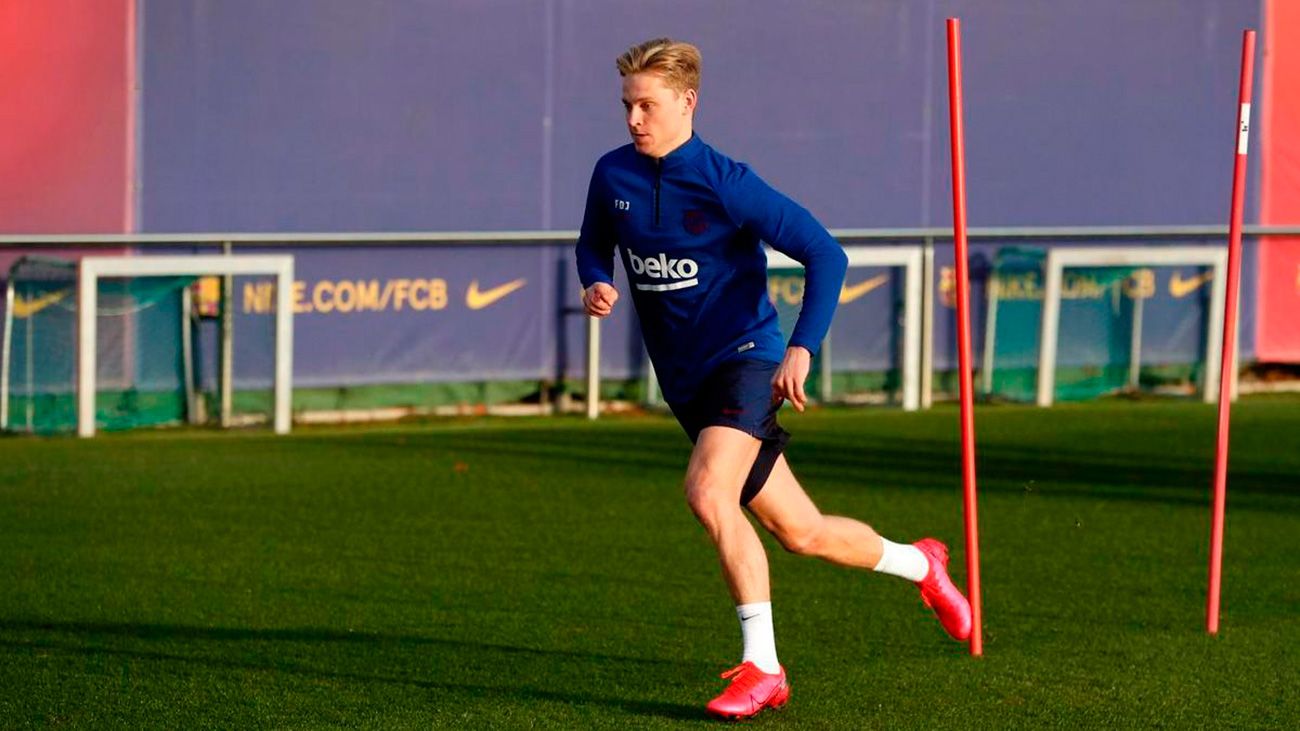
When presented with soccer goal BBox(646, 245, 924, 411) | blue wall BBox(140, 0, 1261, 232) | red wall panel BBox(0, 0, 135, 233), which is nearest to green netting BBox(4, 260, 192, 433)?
red wall panel BBox(0, 0, 135, 233)

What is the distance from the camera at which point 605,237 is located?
276 inches

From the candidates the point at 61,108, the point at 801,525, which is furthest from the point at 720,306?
the point at 61,108

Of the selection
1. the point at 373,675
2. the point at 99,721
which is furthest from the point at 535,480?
the point at 99,721

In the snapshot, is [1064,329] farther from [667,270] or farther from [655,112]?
[655,112]

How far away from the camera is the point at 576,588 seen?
9.05 m

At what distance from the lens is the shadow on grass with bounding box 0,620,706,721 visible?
22.4ft

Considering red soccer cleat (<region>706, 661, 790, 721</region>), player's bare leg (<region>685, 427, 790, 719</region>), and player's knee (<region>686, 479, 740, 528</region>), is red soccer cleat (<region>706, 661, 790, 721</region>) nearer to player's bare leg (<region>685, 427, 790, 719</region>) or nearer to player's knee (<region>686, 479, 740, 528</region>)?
player's bare leg (<region>685, 427, 790, 719</region>)

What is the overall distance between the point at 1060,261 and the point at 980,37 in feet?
7.48

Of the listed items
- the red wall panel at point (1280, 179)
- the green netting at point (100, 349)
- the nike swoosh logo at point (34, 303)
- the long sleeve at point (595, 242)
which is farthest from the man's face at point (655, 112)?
the red wall panel at point (1280, 179)

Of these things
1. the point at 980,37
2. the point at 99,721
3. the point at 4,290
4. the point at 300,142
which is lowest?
the point at 99,721

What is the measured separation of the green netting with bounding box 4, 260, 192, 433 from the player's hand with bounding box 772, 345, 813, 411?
359 inches

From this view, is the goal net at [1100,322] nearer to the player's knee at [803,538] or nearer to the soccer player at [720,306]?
the player's knee at [803,538]

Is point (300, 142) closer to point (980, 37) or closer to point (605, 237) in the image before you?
point (980, 37)

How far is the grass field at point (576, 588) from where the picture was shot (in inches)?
269
